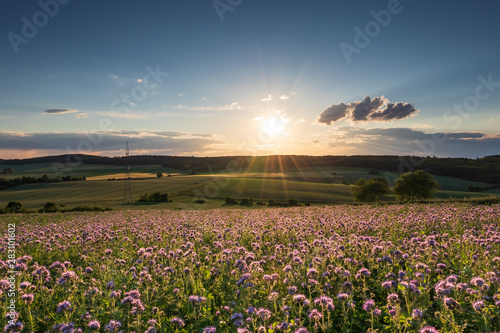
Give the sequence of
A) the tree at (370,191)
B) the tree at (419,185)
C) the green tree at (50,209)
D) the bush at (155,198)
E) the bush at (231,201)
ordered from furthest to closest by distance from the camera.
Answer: the bush at (155,198) → the tree at (370,191) → the bush at (231,201) → the tree at (419,185) → the green tree at (50,209)

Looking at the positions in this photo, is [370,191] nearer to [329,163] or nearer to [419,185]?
[419,185]

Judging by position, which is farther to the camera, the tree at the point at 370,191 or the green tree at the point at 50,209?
the tree at the point at 370,191

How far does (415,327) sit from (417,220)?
877 cm

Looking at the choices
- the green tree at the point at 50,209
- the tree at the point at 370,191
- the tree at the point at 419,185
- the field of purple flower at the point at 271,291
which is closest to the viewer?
the field of purple flower at the point at 271,291

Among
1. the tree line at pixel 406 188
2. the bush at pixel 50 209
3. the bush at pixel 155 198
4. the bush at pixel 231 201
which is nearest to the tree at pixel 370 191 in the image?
the tree line at pixel 406 188

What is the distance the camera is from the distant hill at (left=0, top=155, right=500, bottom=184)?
9769 centimetres

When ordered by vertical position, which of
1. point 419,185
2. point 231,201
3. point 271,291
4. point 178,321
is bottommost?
point 231,201

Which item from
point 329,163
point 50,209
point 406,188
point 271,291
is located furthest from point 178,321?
point 329,163

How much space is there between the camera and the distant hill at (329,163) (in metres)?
97.7

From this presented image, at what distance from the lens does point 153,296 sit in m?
5.38

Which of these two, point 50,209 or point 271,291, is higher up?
point 271,291

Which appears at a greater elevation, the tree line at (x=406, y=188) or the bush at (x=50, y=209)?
the tree line at (x=406, y=188)

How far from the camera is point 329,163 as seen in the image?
130750 mm

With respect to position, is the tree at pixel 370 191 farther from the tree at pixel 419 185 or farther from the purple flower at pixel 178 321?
the purple flower at pixel 178 321
